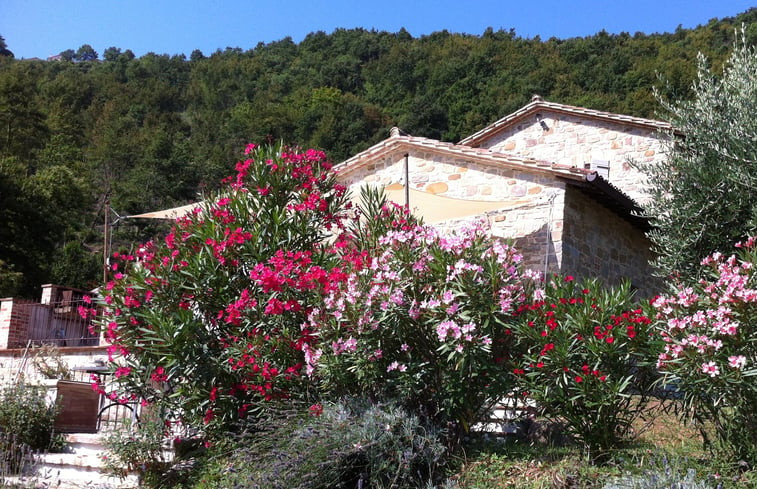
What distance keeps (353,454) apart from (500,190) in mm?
6890

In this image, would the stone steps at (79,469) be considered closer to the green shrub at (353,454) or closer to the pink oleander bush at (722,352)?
the green shrub at (353,454)

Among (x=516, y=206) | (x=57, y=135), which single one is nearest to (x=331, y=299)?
(x=516, y=206)

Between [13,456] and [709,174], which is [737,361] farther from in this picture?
[13,456]

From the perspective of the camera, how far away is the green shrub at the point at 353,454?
491 centimetres

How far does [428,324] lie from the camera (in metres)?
5.23

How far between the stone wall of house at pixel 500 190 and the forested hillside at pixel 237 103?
30.0 ft

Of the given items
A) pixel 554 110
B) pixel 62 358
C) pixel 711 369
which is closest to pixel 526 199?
pixel 554 110

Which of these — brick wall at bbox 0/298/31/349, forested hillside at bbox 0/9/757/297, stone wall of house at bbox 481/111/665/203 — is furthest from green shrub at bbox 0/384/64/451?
forested hillside at bbox 0/9/757/297

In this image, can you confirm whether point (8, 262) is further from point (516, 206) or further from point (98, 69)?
point (98, 69)

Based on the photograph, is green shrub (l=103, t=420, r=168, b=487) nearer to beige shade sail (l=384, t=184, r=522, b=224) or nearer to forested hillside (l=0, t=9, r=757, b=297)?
beige shade sail (l=384, t=184, r=522, b=224)

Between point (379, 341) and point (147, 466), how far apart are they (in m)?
2.88

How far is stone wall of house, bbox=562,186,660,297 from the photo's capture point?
34.0 ft

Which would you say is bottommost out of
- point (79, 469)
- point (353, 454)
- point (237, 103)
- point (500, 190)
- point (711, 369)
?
point (79, 469)

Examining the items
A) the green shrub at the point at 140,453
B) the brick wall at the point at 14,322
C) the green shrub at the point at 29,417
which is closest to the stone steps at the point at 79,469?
the green shrub at the point at 140,453
